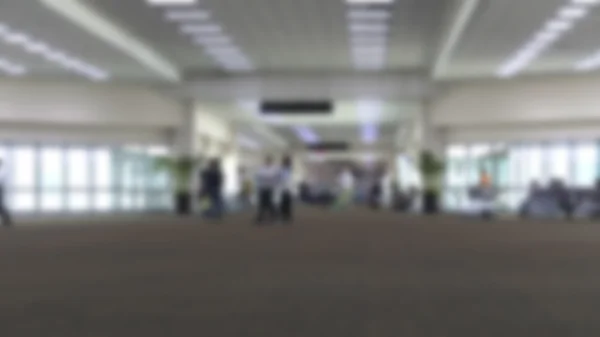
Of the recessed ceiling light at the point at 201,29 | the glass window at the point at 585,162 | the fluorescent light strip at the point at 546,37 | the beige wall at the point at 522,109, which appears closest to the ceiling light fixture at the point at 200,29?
the recessed ceiling light at the point at 201,29

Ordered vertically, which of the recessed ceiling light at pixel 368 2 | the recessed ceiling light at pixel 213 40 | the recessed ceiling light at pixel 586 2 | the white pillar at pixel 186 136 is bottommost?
the white pillar at pixel 186 136

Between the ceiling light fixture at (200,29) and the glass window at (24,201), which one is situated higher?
the ceiling light fixture at (200,29)

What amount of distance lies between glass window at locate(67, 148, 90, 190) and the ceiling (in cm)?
607

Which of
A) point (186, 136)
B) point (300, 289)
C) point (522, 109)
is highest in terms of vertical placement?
point (522, 109)

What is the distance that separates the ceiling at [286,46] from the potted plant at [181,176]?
2799 millimetres

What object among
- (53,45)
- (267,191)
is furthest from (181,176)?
(267,191)

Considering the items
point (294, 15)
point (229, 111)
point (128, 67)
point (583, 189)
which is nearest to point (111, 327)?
point (294, 15)

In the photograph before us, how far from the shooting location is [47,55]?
2716cm

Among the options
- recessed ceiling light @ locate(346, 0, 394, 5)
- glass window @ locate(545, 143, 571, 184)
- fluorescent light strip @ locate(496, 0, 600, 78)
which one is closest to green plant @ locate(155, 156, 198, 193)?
fluorescent light strip @ locate(496, 0, 600, 78)

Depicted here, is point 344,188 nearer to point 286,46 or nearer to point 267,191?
point 286,46

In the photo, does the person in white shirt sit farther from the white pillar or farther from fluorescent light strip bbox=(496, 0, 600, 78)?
fluorescent light strip bbox=(496, 0, 600, 78)

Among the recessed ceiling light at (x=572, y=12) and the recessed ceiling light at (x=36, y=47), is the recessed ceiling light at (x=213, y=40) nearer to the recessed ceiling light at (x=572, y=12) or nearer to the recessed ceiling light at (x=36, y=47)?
the recessed ceiling light at (x=36, y=47)

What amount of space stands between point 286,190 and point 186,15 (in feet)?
19.9

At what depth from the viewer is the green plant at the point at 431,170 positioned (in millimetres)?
34750
